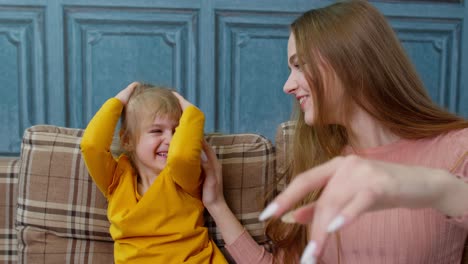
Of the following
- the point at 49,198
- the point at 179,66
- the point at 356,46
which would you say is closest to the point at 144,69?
the point at 179,66

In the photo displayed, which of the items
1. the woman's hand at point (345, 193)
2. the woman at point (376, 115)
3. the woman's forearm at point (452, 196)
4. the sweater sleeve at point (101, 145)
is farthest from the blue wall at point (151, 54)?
the woman's hand at point (345, 193)

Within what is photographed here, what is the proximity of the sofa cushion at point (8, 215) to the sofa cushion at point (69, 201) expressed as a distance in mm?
57

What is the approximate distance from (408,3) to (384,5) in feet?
0.42

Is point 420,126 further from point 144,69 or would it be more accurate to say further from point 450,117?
point 144,69

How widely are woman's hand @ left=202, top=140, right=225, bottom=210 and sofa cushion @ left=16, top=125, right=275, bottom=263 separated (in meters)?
0.08

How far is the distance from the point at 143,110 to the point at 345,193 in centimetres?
97

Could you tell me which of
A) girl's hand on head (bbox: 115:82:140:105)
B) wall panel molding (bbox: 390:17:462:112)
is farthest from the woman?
wall panel molding (bbox: 390:17:462:112)

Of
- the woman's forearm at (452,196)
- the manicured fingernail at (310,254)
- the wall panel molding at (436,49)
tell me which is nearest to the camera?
Result: the manicured fingernail at (310,254)

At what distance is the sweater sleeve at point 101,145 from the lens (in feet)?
4.46

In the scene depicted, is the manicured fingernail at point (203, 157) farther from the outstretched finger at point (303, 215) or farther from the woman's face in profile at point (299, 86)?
the outstretched finger at point (303, 215)

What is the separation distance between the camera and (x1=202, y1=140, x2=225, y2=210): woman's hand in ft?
4.62

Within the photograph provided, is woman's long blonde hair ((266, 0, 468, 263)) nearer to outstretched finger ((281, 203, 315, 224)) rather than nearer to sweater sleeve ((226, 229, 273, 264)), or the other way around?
sweater sleeve ((226, 229, 273, 264))

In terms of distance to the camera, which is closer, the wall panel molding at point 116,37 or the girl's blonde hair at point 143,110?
the girl's blonde hair at point 143,110

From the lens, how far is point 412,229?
3.87ft
